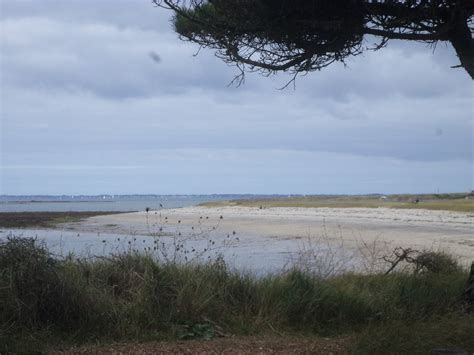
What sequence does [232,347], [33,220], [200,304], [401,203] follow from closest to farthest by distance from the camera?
1. [232,347]
2. [200,304]
3. [33,220]
4. [401,203]

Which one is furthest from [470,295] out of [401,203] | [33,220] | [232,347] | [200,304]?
[401,203]

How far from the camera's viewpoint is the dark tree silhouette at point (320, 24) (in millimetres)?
6660

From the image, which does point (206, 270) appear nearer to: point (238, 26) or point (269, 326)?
point (269, 326)

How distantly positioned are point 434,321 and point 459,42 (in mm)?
3350

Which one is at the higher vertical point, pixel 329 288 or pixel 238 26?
pixel 238 26

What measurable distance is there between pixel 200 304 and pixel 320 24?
3618 mm

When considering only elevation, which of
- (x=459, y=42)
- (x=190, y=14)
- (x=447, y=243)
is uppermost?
(x=190, y=14)

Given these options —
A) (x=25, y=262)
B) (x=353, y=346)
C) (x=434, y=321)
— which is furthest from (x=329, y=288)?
(x=25, y=262)

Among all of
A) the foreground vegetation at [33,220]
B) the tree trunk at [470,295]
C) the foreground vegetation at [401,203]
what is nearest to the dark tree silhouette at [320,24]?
the tree trunk at [470,295]

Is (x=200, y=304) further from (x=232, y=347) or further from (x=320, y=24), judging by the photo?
(x=320, y=24)

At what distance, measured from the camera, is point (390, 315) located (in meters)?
6.92

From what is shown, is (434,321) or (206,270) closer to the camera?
(434,321)

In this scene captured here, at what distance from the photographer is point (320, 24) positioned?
6.66m

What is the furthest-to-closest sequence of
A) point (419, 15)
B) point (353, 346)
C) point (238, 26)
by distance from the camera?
point (238, 26) < point (419, 15) < point (353, 346)
